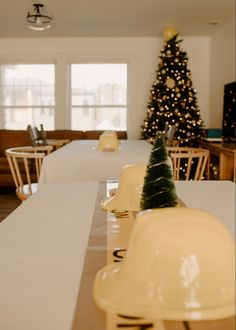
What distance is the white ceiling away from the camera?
16.8 feet

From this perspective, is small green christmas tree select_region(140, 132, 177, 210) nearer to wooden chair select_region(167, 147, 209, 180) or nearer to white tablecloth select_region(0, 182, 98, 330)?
white tablecloth select_region(0, 182, 98, 330)

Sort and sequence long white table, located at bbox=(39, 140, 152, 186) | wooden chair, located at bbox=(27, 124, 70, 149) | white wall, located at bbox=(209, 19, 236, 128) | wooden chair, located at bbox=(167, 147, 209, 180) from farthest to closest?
white wall, located at bbox=(209, 19, 236, 128) → wooden chair, located at bbox=(27, 124, 70, 149) → wooden chair, located at bbox=(167, 147, 209, 180) → long white table, located at bbox=(39, 140, 152, 186)

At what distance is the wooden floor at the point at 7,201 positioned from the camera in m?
4.36

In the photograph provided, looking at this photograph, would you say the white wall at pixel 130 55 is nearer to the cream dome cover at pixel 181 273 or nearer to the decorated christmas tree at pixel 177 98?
the decorated christmas tree at pixel 177 98

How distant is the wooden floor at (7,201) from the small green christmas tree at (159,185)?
134 inches

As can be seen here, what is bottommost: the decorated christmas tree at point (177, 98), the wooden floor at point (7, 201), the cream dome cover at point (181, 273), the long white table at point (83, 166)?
the wooden floor at point (7, 201)

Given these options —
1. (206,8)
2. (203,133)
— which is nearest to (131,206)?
(206,8)

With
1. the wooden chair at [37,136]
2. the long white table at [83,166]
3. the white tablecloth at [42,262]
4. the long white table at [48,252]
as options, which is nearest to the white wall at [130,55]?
the wooden chair at [37,136]

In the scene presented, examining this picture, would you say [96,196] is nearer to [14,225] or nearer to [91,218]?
[91,218]

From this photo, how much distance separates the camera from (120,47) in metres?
7.15

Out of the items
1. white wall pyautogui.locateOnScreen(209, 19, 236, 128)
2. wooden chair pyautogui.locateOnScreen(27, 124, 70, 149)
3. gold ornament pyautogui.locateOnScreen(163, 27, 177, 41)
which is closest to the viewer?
wooden chair pyautogui.locateOnScreen(27, 124, 70, 149)

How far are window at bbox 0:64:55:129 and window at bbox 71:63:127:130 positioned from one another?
0.50 m

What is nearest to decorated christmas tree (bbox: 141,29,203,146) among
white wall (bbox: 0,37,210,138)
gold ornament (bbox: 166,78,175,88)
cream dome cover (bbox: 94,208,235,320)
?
gold ornament (bbox: 166,78,175,88)

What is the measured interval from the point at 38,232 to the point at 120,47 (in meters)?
6.74
